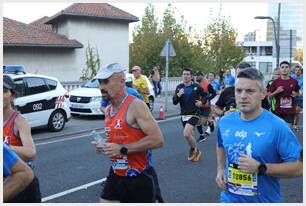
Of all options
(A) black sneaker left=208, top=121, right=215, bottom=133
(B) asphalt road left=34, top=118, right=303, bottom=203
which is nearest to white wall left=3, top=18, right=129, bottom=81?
(B) asphalt road left=34, top=118, right=303, bottom=203

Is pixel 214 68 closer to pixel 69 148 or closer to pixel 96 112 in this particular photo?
pixel 96 112

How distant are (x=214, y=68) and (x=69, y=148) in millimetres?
31664

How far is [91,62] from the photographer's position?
1187 inches

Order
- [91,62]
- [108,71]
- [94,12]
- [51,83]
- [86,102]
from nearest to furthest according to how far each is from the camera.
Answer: [108,71] < [51,83] < [86,102] < [91,62] < [94,12]

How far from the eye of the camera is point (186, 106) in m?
8.70

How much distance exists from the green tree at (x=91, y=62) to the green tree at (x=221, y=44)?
43.7 ft

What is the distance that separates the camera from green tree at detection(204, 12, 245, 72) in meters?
40.9

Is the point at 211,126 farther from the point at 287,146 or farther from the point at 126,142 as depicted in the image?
the point at 287,146

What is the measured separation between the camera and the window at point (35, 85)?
11.8m

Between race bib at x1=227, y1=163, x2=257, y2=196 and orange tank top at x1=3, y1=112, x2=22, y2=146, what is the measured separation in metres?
1.56

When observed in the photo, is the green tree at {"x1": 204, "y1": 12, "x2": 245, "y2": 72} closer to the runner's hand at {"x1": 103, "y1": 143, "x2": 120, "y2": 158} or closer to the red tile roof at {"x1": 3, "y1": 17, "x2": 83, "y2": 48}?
the red tile roof at {"x1": 3, "y1": 17, "x2": 83, "y2": 48}

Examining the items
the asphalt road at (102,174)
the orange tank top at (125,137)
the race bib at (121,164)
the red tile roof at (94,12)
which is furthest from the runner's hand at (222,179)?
the red tile roof at (94,12)

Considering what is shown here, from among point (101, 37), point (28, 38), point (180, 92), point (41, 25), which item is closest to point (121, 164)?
point (180, 92)

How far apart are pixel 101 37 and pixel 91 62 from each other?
83.0 inches
